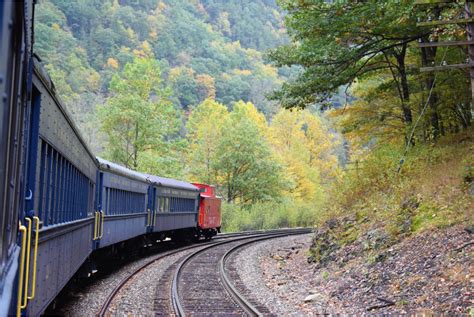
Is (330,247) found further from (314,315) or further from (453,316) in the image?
(453,316)

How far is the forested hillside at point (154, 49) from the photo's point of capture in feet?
275

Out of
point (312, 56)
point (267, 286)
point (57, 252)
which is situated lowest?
point (267, 286)

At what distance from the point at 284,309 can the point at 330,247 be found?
578 centimetres

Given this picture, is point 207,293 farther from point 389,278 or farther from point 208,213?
point 208,213

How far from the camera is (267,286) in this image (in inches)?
537

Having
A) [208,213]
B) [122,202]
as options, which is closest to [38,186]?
[122,202]

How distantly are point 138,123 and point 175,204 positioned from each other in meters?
10.4

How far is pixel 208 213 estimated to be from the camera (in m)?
30.3

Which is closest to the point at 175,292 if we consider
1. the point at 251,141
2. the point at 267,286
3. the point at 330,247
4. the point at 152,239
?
the point at 267,286

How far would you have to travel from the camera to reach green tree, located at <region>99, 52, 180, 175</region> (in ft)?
111

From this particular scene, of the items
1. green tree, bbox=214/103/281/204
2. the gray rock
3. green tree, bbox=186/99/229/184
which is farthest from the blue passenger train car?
green tree, bbox=186/99/229/184

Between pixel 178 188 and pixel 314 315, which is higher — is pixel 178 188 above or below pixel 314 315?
above

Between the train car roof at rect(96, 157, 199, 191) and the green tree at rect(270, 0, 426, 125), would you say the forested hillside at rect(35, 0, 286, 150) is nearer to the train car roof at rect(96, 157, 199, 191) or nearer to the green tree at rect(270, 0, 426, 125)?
the train car roof at rect(96, 157, 199, 191)

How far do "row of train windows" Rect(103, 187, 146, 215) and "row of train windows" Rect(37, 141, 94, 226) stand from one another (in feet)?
14.8
